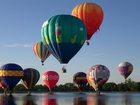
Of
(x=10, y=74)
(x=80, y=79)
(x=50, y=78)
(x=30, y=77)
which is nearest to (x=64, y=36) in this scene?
(x=10, y=74)

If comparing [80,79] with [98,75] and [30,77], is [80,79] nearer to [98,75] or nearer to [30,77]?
[30,77]

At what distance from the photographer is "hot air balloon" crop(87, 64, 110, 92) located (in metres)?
75.6

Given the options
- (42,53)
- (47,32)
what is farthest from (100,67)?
(47,32)

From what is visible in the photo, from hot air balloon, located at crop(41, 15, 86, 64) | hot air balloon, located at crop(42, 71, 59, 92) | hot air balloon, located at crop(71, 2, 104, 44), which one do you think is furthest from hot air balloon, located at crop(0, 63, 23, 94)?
hot air balloon, located at crop(41, 15, 86, 64)

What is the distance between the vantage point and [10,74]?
7444 centimetres

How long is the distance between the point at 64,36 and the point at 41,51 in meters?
27.9

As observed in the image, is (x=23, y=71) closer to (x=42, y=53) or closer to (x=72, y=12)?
(x=42, y=53)

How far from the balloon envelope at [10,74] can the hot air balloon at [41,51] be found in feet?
17.0

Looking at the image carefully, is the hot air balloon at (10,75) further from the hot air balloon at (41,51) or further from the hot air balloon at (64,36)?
the hot air balloon at (64,36)

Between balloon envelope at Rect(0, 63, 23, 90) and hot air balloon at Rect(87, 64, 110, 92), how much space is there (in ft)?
45.0

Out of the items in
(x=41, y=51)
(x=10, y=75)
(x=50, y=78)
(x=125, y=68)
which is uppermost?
(x=41, y=51)

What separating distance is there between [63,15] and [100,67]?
3082cm

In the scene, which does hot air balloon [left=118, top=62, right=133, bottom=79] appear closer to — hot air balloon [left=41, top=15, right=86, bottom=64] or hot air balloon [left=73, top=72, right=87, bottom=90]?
hot air balloon [left=73, top=72, right=87, bottom=90]

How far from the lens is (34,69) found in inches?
3327
